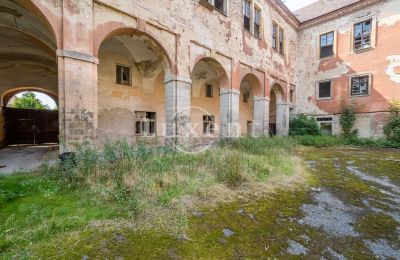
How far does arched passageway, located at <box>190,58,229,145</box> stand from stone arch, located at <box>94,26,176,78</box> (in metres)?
4.22

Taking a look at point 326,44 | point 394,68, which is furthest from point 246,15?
point 394,68

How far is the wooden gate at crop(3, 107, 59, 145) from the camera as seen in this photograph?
1134cm

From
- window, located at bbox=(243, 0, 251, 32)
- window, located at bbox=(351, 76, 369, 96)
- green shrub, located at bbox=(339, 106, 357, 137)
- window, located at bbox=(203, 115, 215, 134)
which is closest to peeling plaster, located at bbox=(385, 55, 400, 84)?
window, located at bbox=(351, 76, 369, 96)

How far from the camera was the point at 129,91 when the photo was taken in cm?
1026

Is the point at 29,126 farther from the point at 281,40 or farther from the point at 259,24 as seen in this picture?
the point at 281,40

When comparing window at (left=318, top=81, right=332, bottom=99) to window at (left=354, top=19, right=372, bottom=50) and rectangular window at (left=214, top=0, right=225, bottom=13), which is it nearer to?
window at (left=354, top=19, right=372, bottom=50)

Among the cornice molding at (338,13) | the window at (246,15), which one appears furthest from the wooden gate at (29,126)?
the cornice molding at (338,13)

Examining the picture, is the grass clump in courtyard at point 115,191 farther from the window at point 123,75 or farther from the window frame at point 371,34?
the window frame at point 371,34

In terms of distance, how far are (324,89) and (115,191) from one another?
18949 mm

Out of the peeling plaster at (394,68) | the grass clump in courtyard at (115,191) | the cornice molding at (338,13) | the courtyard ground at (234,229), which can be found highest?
the cornice molding at (338,13)

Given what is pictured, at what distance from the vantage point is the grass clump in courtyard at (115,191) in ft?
8.61

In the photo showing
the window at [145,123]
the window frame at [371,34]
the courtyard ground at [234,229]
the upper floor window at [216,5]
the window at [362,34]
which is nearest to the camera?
the courtyard ground at [234,229]

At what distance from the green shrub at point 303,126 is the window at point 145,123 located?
12032mm

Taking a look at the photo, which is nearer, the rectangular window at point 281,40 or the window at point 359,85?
the window at point 359,85
